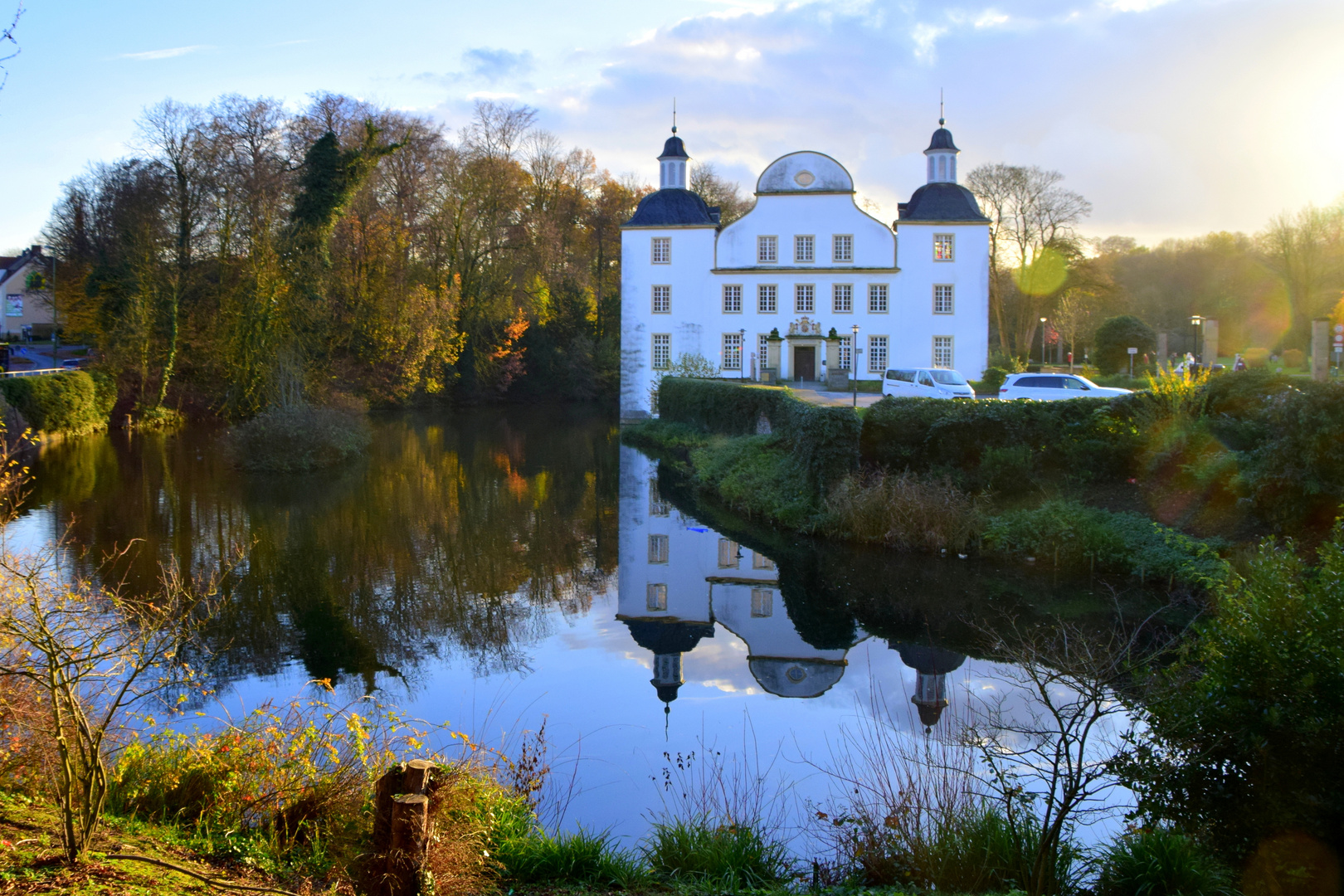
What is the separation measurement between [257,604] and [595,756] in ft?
20.3

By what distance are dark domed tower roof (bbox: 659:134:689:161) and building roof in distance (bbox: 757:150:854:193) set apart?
11.7ft

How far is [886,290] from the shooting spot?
40.3 meters

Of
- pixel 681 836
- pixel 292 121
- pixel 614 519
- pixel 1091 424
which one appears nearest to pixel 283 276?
pixel 292 121

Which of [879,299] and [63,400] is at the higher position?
[879,299]

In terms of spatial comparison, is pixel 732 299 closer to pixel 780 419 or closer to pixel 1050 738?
pixel 780 419

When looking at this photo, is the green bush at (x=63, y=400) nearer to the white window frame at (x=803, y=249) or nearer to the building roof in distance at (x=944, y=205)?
the white window frame at (x=803, y=249)

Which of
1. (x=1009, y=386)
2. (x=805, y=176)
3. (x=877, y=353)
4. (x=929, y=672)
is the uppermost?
(x=805, y=176)

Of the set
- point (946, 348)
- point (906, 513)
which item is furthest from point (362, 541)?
point (946, 348)

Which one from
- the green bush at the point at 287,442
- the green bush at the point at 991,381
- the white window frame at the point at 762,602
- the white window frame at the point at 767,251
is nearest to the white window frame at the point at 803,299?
the white window frame at the point at 767,251

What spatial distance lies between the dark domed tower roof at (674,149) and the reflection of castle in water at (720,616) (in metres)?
25.2

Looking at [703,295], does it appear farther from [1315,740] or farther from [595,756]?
[1315,740]

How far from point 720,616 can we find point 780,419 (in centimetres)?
1007

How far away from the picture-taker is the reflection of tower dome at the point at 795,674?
959 centimetres

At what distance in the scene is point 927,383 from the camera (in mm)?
30625
